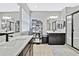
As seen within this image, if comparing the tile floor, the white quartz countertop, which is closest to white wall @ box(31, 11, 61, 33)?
the tile floor

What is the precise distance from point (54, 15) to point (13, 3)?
5.58 metres

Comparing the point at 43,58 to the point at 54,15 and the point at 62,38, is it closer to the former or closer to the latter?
the point at 62,38

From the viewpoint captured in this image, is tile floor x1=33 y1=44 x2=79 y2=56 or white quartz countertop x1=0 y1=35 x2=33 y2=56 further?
A: tile floor x1=33 y1=44 x2=79 y2=56

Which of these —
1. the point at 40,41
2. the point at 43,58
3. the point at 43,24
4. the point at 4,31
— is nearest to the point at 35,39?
the point at 40,41

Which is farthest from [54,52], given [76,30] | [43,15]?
[43,15]

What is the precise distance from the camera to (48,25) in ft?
31.2

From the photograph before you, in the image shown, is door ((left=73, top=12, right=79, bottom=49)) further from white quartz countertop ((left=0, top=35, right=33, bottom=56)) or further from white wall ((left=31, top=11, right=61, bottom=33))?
white quartz countertop ((left=0, top=35, right=33, bottom=56))

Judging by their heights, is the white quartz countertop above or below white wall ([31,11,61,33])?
below

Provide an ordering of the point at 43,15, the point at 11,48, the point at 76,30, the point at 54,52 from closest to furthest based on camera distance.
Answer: the point at 11,48 → the point at 54,52 → the point at 76,30 → the point at 43,15

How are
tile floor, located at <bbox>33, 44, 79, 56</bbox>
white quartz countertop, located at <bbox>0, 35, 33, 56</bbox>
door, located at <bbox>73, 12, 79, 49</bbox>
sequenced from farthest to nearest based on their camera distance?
door, located at <bbox>73, 12, 79, 49</bbox> → tile floor, located at <bbox>33, 44, 79, 56</bbox> → white quartz countertop, located at <bbox>0, 35, 33, 56</bbox>

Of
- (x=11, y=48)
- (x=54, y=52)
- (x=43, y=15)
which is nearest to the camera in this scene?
(x=11, y=48)

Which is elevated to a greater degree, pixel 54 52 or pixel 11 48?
pixel 11 48

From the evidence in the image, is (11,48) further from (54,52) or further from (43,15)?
(43,15)

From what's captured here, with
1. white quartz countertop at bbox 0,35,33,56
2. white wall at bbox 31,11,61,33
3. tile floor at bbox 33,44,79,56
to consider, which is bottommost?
tile floor at bbox 33,44,79,56
